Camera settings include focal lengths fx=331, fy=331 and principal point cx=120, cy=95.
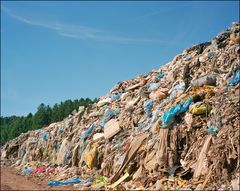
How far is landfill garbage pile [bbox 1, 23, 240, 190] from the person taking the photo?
33.7 feet

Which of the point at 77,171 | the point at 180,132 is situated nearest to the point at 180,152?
the point at 180,132

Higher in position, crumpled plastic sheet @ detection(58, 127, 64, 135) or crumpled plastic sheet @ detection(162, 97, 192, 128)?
crumpled plastic sheet @ detection(58, 127, 64, 135)

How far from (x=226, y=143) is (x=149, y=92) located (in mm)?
7279

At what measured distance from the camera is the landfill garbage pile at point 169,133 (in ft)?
33.7

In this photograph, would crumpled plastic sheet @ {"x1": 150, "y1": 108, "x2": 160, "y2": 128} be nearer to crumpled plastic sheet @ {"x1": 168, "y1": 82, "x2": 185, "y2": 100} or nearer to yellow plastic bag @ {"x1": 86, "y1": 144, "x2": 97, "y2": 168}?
crumpled plastic sheet @ {"x1": 168, "y1": 82, "x2": 185, "y2": 100}

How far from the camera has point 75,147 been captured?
18016mm

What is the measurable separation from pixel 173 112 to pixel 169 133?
2.71 ft

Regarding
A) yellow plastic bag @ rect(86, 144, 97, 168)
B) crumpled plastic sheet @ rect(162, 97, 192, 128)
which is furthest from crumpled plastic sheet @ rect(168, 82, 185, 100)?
yellow plastic bag @ rect(86, 144, 97, 168)

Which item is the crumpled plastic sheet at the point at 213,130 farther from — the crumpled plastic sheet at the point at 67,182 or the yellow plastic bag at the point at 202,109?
the crumpled plastic sheet at the point at 67,182

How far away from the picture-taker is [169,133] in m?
11.9

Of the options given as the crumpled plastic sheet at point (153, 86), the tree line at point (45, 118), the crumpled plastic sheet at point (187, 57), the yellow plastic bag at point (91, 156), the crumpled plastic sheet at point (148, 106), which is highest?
the tree line at point (45, 118)

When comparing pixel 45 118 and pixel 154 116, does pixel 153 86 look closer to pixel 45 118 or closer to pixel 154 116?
pixel 154 116

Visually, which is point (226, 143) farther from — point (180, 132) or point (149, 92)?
point (149, 92)

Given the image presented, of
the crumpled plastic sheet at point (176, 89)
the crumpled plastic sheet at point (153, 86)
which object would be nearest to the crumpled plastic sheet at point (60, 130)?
the crumpled plastic sheet at point (153, 86)
